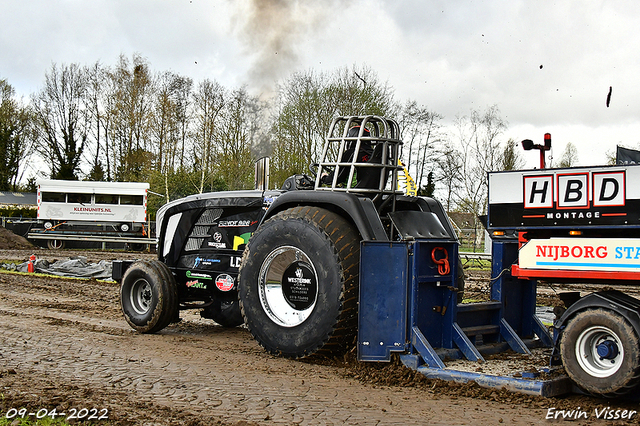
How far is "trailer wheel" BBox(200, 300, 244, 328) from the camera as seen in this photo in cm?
862

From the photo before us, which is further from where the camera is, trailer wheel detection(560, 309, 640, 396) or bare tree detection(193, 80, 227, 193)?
bare tree detection(193, 80, 227, 193)

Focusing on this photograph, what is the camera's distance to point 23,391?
522cm

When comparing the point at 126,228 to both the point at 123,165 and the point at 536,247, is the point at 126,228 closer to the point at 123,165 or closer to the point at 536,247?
the point at 123,165

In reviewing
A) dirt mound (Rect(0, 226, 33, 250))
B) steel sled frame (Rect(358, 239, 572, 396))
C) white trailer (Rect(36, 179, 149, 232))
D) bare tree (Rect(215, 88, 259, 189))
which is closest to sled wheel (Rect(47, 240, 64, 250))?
dirt mound (Rect(0, 226, 33, 250))

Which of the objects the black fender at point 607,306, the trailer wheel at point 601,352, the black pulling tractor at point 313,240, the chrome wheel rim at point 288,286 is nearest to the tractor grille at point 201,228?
the black pulling tractor at point 313,240

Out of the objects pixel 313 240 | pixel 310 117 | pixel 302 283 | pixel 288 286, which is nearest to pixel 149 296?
pixel 288 286

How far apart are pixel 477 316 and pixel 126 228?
103 ft

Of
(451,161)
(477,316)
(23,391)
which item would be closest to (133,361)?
(23,391)

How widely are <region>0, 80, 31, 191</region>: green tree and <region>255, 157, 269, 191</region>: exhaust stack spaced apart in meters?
50.4

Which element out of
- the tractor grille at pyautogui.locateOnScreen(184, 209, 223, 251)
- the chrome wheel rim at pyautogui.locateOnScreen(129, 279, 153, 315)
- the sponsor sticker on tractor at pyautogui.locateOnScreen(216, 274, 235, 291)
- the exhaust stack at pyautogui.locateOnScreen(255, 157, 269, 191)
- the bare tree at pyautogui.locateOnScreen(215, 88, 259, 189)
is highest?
the bare tree at pyautogui.locateOnScreen(215, 88, 259, 189)

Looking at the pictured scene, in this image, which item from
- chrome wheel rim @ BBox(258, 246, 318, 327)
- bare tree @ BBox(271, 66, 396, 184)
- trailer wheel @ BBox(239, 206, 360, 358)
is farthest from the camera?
bare tree @ BBox(271, 66, 396, 184)

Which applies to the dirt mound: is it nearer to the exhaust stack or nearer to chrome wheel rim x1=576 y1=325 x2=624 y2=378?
the exhaust stack

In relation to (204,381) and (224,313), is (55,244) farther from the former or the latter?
(204,381)

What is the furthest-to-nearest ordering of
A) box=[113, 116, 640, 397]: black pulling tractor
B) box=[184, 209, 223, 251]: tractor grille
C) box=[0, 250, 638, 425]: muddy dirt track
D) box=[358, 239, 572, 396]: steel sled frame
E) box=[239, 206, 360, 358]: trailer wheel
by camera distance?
box=[184, 209, 223, 251]: tractor grille < box=[239, 206, 360, 358]: trailer wheel < box=[358, 239, 572, 396]: steel sled frame < box=[113, 116, 640, 397]: black pulling tractor < box=[0, 250, 638, 425]: muddy dirt track
